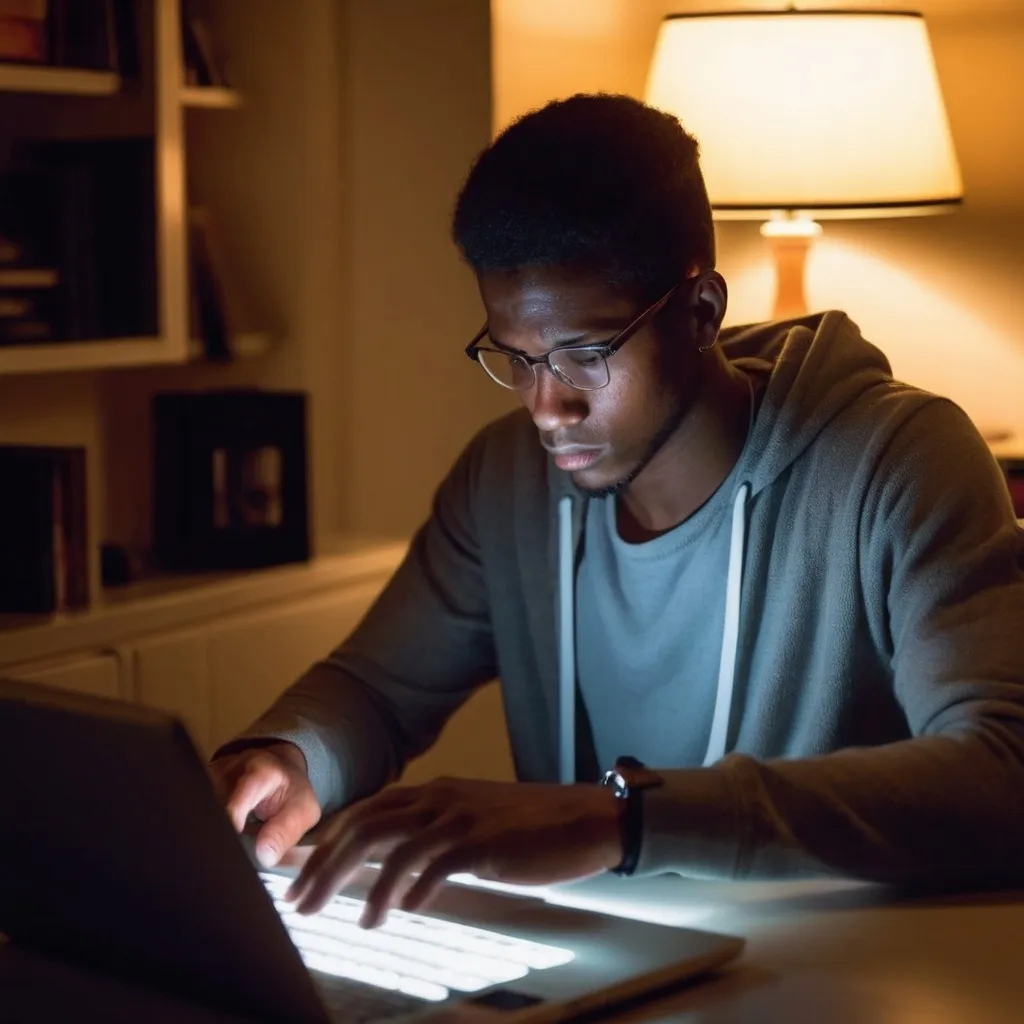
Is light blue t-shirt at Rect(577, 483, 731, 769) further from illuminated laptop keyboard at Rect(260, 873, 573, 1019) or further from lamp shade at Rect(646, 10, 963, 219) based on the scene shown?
lamp shade at Rect(646, 10, 963, 219)

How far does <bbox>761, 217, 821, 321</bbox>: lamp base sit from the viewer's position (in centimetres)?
254

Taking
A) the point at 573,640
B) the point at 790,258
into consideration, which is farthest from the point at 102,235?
the point at 573,640

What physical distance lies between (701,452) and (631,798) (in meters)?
0.54

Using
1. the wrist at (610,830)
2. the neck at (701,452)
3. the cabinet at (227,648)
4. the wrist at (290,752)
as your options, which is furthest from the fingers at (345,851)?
the cabinet at (227,648)

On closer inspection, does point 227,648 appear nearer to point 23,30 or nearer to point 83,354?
point 83,354

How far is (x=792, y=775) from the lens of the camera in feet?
3.98

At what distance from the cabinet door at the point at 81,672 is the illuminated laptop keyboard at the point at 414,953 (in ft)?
3.80

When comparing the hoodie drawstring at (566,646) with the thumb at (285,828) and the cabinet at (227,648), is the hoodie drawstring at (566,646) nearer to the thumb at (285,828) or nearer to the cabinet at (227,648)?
the thumb at (285,828)

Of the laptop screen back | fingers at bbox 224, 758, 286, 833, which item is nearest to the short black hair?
fingers at bbox 224, 758, 286, 833

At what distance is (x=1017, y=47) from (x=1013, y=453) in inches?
24.4

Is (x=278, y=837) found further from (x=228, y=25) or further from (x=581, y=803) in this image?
(x=228, y=25)

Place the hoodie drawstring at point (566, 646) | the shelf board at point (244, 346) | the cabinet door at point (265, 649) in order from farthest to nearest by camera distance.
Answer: the shelf board at point (244, 346)
the cabinet door at point (265, 649)
the hoodie drawstring at point (566, 646)

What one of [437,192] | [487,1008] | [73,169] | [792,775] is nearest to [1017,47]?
[437,192]

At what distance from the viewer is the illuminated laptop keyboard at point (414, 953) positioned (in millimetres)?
1006
